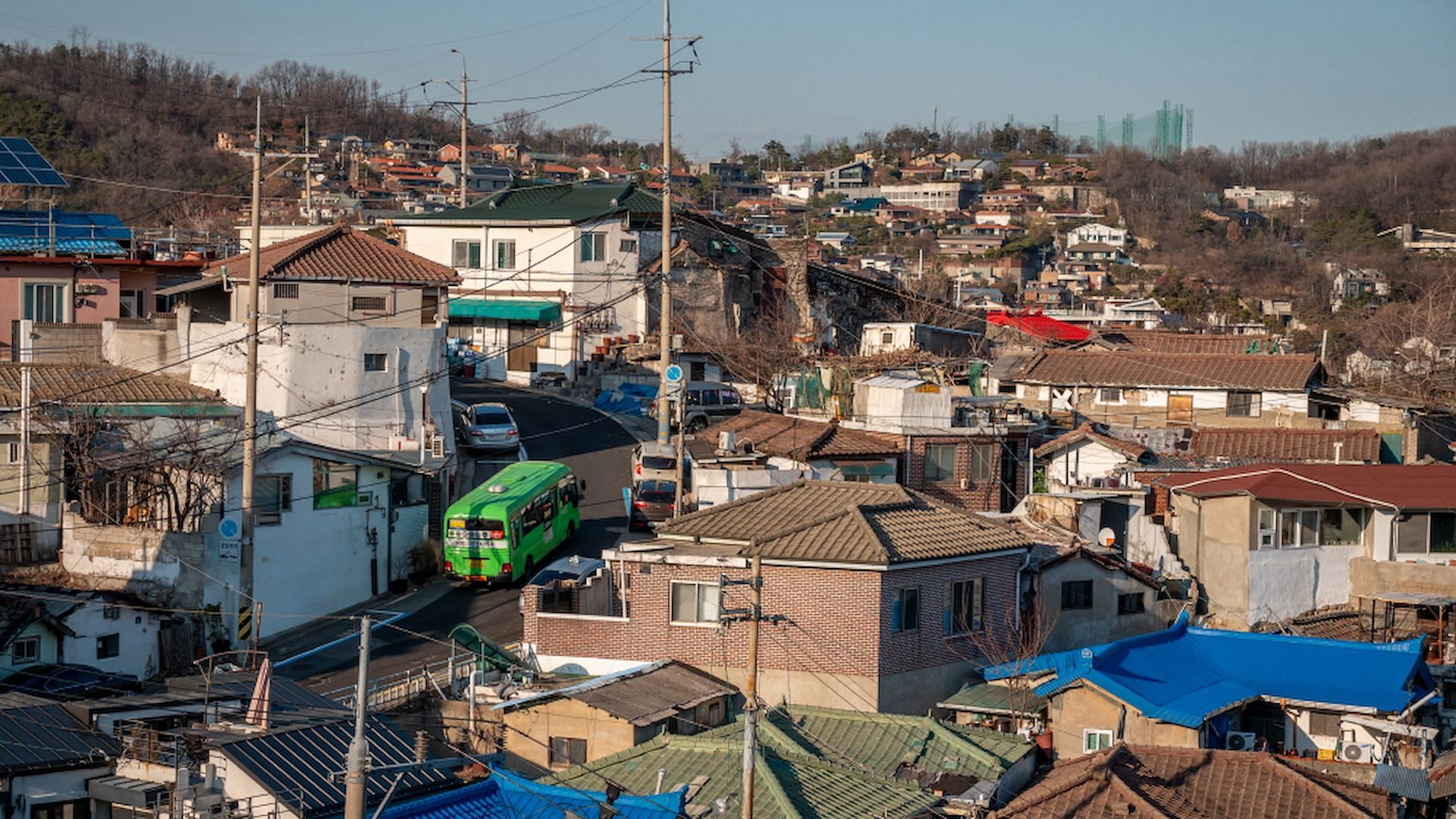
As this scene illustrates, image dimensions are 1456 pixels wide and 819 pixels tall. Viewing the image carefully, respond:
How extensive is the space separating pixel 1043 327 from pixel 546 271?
21.1 m

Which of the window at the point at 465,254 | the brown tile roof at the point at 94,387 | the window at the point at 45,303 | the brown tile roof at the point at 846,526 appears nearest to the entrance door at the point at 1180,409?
the brown tile roof at the point at 846,526

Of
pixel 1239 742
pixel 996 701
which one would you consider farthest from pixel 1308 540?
pixel 996 701

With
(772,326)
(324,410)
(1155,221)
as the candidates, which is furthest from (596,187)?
(1155,221)

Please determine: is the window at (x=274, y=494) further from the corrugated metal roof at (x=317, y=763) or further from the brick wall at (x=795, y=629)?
the corrugated metal roof at (x=317, y=763)

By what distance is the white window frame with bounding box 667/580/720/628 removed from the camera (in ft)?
84.8

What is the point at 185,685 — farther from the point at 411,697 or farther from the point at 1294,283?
the point at 1294,283

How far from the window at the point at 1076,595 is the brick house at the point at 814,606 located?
2.27 m

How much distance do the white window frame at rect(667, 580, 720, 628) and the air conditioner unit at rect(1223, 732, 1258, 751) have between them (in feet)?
25.6

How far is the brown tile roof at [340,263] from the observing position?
110ft

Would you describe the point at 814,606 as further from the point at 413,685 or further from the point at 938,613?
the point at 413,685

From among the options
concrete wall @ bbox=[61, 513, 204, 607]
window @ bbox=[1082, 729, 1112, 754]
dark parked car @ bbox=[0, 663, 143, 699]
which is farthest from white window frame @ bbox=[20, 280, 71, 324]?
window @ bbox=[1082, 729, 1112, 754]

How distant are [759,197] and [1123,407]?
104 meters

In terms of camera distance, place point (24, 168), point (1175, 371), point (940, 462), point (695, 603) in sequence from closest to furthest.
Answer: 1. point (695, 603)
2. point (940, 462)
3. point (24, 168)
4. point (1175, 371)

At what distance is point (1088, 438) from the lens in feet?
126
